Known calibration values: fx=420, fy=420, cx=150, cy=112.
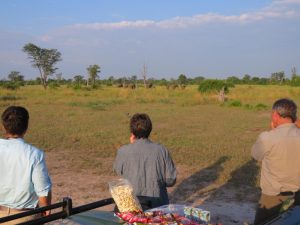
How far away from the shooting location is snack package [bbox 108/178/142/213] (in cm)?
244

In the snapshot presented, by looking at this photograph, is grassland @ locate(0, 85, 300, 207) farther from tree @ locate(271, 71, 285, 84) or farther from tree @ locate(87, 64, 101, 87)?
tree @ locate(271, 71, 285, 84)

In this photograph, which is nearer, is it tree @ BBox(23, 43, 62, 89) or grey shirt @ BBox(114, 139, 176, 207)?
grey shirt @ BBox(114, 139, 176, 207)

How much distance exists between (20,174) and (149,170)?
3.37 ft

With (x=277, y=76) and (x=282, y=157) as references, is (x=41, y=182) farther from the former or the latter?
(x=277, y=76)

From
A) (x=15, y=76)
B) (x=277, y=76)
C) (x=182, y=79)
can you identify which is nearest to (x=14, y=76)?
(x=15, y=76)

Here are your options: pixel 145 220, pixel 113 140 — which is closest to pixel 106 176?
pixel 113 140

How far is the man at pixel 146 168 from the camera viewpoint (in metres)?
3.25

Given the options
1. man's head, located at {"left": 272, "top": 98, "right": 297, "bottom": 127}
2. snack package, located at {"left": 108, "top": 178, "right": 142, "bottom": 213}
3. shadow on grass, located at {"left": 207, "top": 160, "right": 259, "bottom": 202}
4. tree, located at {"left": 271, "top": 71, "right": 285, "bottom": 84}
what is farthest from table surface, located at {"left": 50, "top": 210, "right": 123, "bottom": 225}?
tree, located at {"left": 271, "top": 71, "right": 285, "bottom": 84}

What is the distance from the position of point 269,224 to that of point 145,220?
1.98 ft

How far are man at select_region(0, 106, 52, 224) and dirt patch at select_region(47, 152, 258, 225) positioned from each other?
2.89 metres

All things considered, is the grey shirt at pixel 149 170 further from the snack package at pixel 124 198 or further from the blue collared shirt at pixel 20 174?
the blue collared shirt at pixel 20 174

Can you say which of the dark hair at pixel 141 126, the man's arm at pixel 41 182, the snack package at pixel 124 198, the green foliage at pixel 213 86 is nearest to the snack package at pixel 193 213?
the snack package at pixel 124 198

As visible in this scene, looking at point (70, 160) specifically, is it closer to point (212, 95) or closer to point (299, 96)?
point (212, 95)

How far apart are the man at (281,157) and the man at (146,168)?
790mm
